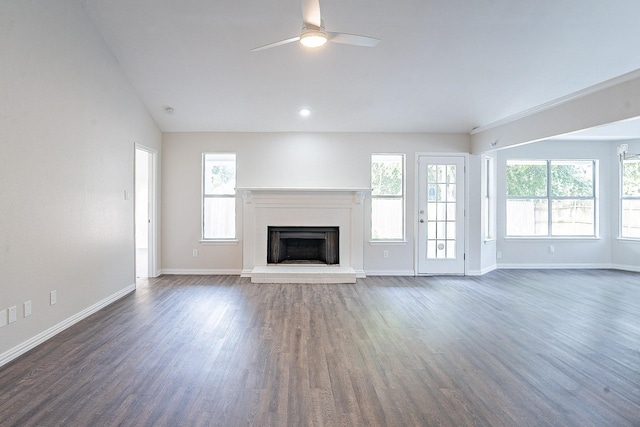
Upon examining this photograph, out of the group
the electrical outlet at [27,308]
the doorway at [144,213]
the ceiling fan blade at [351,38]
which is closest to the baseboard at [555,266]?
the ceiling fan blade at [351,38]

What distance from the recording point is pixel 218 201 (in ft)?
21.5

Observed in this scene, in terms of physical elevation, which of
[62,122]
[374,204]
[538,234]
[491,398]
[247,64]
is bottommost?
[491,398]

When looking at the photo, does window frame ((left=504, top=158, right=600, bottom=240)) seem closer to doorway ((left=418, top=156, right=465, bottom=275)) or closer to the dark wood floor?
doorway ((left=418, top=156, right=465, bottom=275))

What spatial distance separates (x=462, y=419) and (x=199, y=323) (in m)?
2.74

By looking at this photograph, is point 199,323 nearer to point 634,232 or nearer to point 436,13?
point 436,13

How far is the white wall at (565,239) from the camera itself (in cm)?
725

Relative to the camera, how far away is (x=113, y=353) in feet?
10.1

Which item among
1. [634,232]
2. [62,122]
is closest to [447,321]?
[62,122]

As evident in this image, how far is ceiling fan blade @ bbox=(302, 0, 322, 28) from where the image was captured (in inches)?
101

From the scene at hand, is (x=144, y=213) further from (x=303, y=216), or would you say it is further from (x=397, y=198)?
(x=397, y=198)

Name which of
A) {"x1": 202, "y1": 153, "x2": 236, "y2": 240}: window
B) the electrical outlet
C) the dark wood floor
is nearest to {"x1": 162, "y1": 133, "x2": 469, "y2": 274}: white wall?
{"x1": 202, "y1": 153, "x2": 236, "y2": 240}: window

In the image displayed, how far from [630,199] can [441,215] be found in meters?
3.91

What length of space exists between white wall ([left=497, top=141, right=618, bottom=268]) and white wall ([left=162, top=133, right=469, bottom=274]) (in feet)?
6.47

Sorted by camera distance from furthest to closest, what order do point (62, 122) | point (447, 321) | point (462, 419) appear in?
point (447, 321) → point (62, 122) → point (462, 419)
